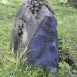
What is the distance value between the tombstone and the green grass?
17cm

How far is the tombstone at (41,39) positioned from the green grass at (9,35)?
0.57ft

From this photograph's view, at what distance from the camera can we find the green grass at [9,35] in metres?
4.83

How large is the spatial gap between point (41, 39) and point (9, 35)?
184 cm

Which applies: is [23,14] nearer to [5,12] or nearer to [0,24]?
[0,24]

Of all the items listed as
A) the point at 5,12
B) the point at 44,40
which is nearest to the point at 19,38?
the point at 44,40

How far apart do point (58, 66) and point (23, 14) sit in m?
1.24

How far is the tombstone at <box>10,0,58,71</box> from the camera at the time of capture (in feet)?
16.0

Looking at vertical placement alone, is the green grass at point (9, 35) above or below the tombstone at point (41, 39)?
below

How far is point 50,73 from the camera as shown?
4969 mm

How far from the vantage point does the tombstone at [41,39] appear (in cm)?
488

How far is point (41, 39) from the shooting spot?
490cm

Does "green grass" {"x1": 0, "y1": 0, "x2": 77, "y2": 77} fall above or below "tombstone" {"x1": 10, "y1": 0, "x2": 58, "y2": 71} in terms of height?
below

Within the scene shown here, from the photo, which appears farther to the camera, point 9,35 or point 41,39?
point 9,35

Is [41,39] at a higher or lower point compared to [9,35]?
higher
